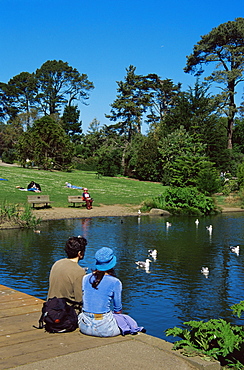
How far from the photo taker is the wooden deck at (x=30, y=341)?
5430 millimetres

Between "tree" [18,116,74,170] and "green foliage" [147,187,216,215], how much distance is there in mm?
24360

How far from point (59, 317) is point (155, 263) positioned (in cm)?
855

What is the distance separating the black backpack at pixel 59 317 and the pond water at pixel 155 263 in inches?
100

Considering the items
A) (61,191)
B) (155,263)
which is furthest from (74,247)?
(61,191)

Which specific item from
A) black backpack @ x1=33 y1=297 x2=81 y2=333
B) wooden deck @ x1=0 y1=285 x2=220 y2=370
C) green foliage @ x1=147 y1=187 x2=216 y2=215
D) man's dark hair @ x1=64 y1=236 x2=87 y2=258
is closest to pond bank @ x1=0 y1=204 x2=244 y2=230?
green foliage @ x1=147 y1=187 x2=216 y2=215

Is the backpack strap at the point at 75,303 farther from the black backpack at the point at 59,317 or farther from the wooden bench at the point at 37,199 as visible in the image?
the wooden bench at the point at 37,199

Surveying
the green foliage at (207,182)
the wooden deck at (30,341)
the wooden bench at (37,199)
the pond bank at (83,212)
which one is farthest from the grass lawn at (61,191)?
the wooden deck at (30,341)

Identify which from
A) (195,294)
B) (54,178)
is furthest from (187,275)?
(54,178)

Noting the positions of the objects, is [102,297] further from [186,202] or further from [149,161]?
[149,161]

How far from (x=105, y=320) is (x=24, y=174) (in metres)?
41.9

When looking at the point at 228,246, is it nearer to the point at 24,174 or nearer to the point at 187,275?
the point at 187,275

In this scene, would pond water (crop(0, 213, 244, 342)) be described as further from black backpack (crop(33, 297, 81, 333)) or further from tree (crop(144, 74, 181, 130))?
tree (crop(144, 74, 181, 130))

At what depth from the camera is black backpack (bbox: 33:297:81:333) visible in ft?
20.6

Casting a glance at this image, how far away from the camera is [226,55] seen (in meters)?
62.8
